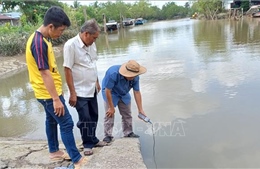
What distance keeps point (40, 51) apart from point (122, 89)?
1.20 m

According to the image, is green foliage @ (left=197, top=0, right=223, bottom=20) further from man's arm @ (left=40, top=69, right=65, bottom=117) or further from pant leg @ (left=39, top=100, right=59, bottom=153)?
man's arm @ (left=40, top=69, right=65, bottom=117)

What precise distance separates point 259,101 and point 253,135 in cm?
121

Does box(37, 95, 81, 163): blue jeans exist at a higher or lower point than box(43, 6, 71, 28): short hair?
lower

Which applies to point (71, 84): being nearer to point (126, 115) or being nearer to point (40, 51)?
point (40, 51)

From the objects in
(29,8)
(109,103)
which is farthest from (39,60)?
(29,8)

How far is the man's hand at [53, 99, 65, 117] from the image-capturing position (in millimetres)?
2166

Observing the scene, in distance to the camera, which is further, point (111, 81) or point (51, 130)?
point (111, 81)

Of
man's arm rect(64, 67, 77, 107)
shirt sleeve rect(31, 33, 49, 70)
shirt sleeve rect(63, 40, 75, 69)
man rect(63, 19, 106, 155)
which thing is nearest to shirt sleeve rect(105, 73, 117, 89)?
man rect(63, 19, 106, 155)

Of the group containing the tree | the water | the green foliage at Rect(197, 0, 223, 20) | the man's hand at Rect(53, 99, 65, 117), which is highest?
the green foliage at Rect(197, 0, 223, 20)

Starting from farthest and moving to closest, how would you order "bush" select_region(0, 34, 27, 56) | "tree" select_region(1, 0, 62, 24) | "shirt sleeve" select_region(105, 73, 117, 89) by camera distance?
"tree" select_region(1, 0, 62, 24) → "bush" select_region(0, 34, 27, 56) → "shirt sleeve" select_region(105, 73, 117, 89)

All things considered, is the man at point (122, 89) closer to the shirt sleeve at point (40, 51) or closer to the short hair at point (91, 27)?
the short hair at point (91, 27)

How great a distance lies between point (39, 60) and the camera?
2.03 m

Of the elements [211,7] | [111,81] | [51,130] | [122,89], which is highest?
[211,7]

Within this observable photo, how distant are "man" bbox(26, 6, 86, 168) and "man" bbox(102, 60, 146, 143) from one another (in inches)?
26.5
